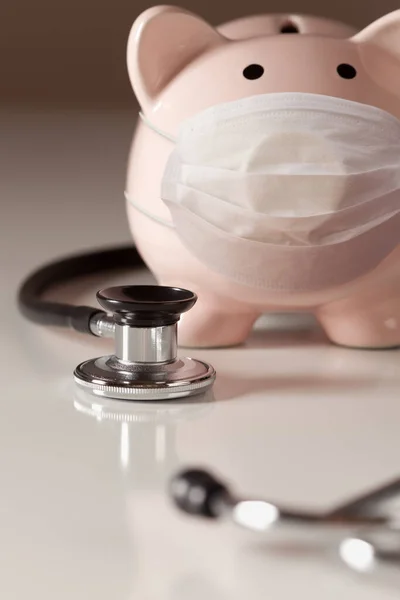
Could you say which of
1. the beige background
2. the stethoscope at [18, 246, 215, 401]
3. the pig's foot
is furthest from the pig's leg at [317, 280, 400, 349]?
the beige background

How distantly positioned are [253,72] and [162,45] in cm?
8

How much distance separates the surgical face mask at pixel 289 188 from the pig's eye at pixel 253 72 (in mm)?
30

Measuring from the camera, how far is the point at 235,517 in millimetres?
427

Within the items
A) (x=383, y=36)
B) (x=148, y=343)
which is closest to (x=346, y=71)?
(x=383, y=36)

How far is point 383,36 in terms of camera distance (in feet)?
2.74

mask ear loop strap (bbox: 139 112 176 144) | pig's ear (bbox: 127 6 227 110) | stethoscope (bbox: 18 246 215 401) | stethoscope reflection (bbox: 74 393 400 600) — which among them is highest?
pig's ear (bbox: 127 6 227 110)

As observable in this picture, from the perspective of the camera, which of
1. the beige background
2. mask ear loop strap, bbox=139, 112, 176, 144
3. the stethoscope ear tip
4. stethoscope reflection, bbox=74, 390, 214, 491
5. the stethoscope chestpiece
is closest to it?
the stethoscope ear tip

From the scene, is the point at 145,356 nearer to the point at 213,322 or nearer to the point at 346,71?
the point at 213,322

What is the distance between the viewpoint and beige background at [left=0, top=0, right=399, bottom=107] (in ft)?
7.43

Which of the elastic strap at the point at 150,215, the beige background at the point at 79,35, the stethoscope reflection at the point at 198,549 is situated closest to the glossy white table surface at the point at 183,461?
the stethoscope reflection at the point at 198,549

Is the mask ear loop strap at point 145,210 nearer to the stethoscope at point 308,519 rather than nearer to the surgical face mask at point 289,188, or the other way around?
the surgical face mask at point 289,188

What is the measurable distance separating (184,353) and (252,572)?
42 centimetres

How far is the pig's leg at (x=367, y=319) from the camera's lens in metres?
0.86

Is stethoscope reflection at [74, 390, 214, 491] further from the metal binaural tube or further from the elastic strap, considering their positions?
the elastic strap
